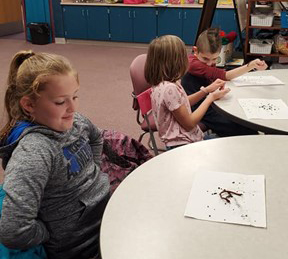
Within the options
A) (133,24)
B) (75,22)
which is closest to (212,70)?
(133,24)

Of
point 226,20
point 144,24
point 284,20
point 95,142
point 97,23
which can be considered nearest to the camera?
point 95,142

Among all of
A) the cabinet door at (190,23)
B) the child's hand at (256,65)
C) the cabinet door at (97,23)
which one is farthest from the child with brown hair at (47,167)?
the cabinet door at (97,23)

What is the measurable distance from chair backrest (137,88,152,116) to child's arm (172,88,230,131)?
225 millimetres

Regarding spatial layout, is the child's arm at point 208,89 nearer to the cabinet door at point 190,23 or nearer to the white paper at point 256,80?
the white paper at point 256,80

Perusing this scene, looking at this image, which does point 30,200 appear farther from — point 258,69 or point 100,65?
point 100,65

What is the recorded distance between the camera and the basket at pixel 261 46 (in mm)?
3941

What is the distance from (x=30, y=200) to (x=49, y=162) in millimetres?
120

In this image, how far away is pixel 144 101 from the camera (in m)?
1.93

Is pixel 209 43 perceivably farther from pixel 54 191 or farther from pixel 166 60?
pixel 54 191

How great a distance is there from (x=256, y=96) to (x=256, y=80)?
0.28m

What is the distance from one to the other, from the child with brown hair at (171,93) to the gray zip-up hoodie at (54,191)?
19.7 inches

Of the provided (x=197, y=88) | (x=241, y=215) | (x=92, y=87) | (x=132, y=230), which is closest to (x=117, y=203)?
(x=132, y=230)

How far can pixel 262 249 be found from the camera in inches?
33.0

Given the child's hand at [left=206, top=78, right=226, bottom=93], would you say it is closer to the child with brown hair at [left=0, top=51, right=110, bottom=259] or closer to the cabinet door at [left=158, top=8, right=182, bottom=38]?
the child with brown hair at [left=0, top=51, right=110, bottom=259]
